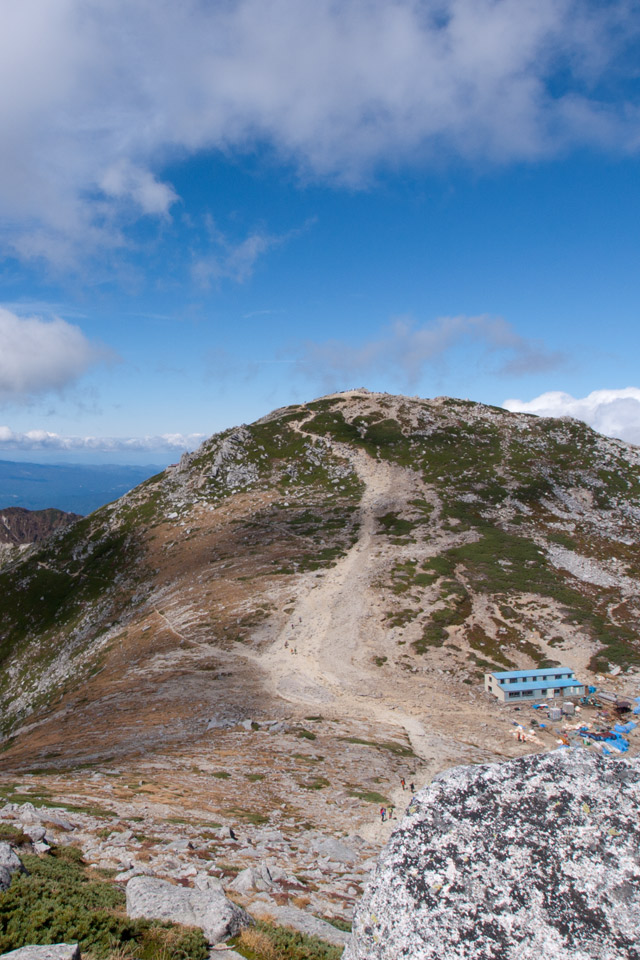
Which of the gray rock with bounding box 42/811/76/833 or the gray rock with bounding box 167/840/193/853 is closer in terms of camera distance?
the gray rock with bounding box 167/840/193/853

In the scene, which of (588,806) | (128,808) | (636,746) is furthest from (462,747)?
(588,806)

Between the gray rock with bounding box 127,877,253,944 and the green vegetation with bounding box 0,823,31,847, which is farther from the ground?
the gray rock with bounding box 127,877,253,944

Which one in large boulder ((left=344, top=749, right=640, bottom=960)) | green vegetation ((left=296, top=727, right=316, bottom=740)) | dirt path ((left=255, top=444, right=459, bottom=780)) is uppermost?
large boulder ((left=344, top=749, right=640, bottom=960))

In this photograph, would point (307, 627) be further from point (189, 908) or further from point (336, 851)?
point (189, 908)

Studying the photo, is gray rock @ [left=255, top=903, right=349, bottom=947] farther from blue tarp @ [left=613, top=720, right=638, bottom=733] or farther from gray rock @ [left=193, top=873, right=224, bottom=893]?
blue tarp @ [left=613, top=720, right=638, bottom=733]

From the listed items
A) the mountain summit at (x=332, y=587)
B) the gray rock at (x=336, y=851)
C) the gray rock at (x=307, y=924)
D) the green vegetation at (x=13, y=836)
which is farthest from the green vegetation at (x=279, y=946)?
the mountain summit at (x=332, y=587)

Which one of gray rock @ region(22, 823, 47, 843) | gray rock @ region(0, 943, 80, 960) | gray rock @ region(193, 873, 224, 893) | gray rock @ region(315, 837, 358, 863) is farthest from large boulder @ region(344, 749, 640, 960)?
gray rock @ region(315, 837, 358, 863)
